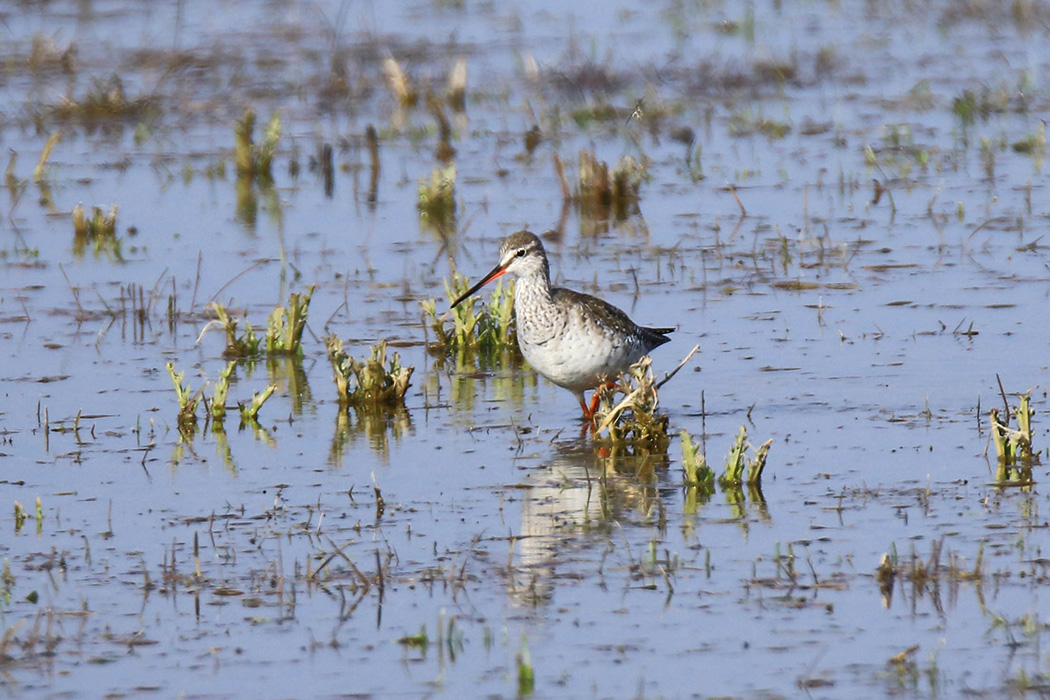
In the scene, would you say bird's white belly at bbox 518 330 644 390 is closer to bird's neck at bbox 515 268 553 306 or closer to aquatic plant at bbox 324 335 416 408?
bird's neck at bbox 515 268 553 306

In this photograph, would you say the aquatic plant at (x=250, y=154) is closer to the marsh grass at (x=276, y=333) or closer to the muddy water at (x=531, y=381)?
the muddy water at (x=531, y=381)

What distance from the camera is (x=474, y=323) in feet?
35.4

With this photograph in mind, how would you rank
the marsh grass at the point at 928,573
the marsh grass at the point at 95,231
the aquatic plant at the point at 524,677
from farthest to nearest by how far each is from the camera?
the marsh grass at the point at 95,231 < the marsh grass at the point at 928,573 < the aquatic plant at the point at 524,677

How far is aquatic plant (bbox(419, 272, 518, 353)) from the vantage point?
35.2 feet

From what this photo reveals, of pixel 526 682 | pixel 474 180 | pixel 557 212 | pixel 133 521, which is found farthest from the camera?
pixel 474 180

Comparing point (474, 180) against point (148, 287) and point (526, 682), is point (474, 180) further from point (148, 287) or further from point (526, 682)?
point (526, 682)

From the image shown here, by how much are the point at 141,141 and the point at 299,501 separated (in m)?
10.9

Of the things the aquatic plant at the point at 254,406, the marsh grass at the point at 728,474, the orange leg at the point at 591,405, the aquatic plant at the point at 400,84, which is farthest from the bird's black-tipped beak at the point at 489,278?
the aquatic plant at the point at 400,84

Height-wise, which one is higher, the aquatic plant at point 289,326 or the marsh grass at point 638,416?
the aquatic plant at point 289,326

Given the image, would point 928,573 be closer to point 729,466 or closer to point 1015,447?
point 729,466

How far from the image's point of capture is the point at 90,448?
29.2 ft

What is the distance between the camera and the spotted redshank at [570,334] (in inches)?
360

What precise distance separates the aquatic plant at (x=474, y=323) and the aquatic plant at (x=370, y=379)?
108 centimetres

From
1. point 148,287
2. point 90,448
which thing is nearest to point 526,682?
point 90,448
